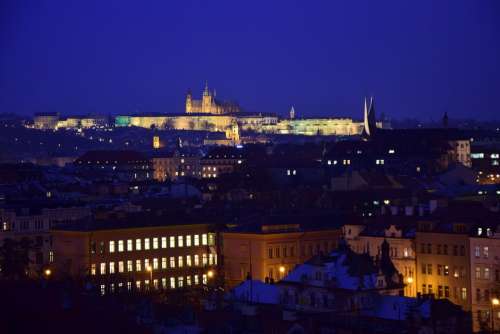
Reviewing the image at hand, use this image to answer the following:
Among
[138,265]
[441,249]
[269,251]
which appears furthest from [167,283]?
[441,249]

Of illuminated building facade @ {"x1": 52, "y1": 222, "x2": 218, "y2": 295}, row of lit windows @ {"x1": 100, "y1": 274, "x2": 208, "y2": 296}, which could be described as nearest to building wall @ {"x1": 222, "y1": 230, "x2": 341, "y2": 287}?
illuminated building facade @ {"x1": 52, "y1": 222, "x2": 218, "y2": 295}

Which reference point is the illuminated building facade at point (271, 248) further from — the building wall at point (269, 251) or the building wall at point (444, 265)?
the building wall at point (444, 265)

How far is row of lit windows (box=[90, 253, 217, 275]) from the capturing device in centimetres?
5622

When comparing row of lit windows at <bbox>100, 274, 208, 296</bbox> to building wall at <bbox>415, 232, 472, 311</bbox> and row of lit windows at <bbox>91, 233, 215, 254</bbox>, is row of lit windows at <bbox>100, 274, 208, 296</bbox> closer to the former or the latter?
row of lit windows at <bbox>91, 233, 215, 254</bbox>

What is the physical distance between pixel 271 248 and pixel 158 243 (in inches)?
237

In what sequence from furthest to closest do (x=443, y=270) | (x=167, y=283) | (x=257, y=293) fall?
(x=167, y=283) < (x=443, y=270) < (x=257, y=293)

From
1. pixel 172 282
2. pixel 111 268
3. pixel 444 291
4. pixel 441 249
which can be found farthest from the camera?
pixel 172 282

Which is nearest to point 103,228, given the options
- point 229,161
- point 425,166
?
point 425,166

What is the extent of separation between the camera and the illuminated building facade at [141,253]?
5603 centimetres

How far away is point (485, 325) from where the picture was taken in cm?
3984

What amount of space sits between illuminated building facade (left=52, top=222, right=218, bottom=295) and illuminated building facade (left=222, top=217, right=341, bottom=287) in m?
1.44

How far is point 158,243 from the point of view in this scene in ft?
190

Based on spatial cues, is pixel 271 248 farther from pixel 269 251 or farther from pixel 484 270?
pixel 484 270

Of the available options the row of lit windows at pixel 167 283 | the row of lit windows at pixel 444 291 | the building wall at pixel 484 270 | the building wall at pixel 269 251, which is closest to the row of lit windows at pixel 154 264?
the row of lit windows at pixel 167 283
